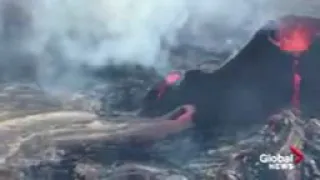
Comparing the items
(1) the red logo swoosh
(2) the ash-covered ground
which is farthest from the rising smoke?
(1) the red logo swoosh

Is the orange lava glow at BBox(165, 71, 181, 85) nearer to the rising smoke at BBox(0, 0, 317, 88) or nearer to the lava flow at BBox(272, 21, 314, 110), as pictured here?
the rising smoke at BBox(0, 0, 317, 88)

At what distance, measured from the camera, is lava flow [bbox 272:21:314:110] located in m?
2.30

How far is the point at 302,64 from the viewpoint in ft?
7.55

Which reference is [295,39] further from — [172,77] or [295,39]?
[172,77]

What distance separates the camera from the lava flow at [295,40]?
2.30m

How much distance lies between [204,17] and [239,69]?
0.67ft

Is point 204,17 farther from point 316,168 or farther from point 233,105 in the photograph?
point 316,168

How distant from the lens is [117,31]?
231 centimetres

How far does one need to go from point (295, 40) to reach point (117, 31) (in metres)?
0.58

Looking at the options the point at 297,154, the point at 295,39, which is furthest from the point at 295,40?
the point at 297,154

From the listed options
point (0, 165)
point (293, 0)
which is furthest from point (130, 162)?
point (293, 0)

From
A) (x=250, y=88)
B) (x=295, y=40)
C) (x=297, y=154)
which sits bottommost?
(x=297, y=154)

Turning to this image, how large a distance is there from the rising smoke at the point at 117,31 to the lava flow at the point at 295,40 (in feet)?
0.18

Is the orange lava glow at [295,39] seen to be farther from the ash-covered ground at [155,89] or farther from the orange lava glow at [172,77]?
the orange lava glow at [172,77]
